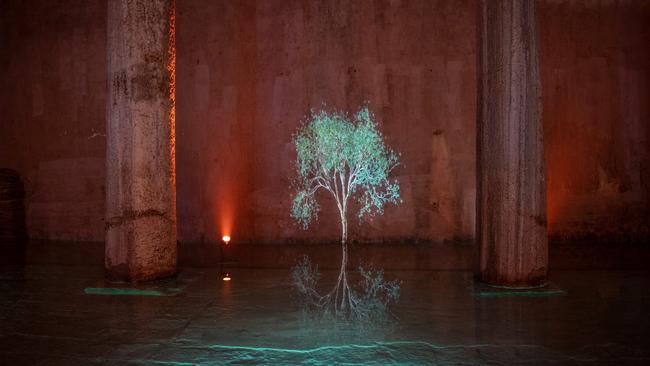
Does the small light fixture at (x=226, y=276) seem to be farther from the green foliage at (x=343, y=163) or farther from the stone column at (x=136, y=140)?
the green foliage at (x=343, y=163)

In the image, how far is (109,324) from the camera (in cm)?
528

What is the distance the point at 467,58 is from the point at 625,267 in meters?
4.77

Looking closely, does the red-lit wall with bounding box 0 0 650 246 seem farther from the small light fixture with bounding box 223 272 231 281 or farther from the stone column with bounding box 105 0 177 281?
the stone column with bounding box 105 0 177 281

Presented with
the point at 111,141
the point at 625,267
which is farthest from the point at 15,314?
the point at 625,267

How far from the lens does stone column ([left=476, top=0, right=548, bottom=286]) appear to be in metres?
6.57

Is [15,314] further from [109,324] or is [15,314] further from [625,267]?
[625,267]

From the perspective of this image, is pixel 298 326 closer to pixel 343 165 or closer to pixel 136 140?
pixel 136 140

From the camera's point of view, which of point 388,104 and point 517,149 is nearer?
point 517,149

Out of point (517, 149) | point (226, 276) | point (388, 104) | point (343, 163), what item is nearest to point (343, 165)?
point (343, 163)

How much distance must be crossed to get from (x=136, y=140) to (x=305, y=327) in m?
3.52

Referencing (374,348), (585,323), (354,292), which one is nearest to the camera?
(374,348)

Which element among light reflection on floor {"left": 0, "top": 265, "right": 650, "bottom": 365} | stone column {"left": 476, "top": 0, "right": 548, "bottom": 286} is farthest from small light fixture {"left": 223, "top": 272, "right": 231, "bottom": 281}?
stone column {"left": 476, "top": 0, "right": 548, "bottom": 286}

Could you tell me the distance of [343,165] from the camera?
34.8ft

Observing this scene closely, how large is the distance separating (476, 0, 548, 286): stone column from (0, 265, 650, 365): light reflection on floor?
0.56m
